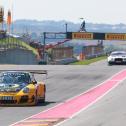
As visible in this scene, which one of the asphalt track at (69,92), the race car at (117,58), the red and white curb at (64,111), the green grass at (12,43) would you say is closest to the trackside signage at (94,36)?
the green grass at (12,43)

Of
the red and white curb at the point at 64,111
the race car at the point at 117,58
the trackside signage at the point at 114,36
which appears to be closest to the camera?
the red and white curb at the point at 64,111

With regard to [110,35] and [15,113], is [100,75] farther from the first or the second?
[110,35]

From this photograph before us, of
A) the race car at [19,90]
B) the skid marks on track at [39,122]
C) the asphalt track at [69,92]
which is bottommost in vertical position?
the asphalt track at [69,92]

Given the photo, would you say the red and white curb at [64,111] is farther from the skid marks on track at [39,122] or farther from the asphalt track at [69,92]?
the asphalt track at [69,92]

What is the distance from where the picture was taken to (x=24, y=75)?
871 inches

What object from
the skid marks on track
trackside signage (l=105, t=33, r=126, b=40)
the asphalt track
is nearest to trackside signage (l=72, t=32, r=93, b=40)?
trackside signage (l=105, t=33, r=126, b=40)

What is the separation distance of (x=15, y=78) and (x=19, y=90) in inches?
39.1

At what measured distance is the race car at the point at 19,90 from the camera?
20844mm

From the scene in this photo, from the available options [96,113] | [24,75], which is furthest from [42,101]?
[96,113]

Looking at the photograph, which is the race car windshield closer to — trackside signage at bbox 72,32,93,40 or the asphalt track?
the asphalt track

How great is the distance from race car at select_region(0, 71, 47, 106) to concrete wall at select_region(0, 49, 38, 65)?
119 ft

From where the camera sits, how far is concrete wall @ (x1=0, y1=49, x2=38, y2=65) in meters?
58.4

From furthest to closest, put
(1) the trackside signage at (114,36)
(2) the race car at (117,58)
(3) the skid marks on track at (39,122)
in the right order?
(1) the trackside signage at (114,36) → (2) the race car at (117,58) → (3) the skid marks on track at (39,122)

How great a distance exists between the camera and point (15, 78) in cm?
2192
